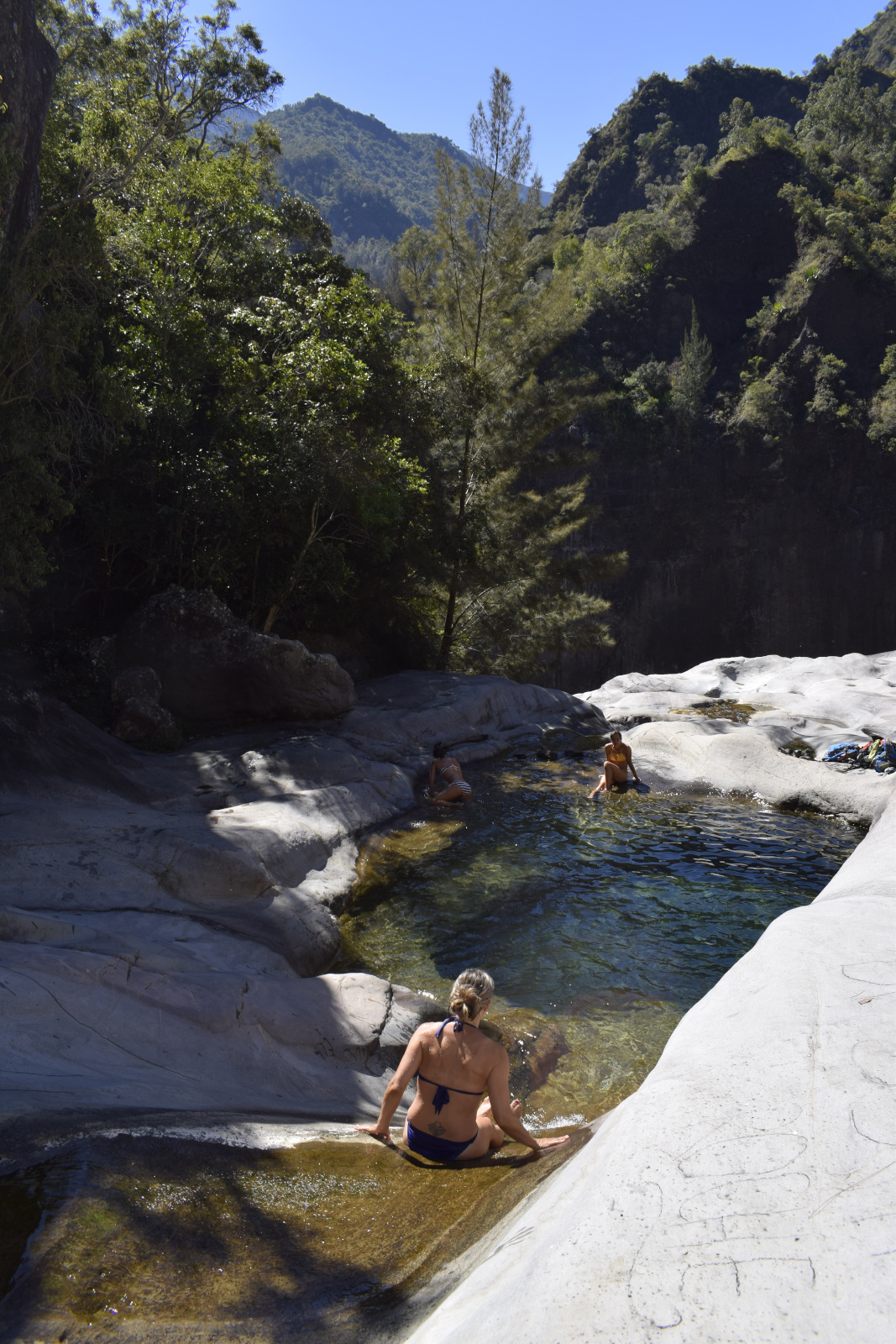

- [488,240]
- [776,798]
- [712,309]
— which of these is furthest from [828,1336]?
[712,309]

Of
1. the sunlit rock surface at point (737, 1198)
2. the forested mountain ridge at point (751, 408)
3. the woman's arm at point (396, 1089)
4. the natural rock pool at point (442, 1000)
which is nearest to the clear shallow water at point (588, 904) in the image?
the natural rock pool at point (442, 1000)

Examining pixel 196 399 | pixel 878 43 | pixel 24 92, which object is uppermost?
pixel 878 43

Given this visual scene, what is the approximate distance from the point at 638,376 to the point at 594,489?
7.06m

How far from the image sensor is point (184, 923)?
6.22m

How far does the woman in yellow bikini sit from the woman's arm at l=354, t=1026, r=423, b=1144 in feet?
28.4

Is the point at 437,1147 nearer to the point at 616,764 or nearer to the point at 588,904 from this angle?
the point at 588,904

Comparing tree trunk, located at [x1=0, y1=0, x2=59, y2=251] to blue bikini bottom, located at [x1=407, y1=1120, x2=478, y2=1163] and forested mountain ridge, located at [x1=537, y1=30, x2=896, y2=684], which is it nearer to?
blue bikini bottom, located at [x1=407, y1=1120, x2=478, y2=1163]

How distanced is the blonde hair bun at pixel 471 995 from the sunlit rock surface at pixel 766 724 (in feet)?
27.9

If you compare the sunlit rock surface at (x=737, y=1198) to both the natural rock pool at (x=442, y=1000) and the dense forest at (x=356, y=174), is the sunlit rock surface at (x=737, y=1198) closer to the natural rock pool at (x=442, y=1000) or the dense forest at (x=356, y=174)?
the natural rock pool at (x=442, y=1000)

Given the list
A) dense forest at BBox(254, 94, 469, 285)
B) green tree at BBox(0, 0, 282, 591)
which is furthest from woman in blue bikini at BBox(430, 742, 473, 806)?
dense forest at BBox(254, 94, 469, 285)

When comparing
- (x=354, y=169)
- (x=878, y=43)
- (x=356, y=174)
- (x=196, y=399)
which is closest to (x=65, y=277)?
(x=196, y=399)

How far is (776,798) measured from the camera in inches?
483

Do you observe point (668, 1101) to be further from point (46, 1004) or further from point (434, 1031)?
point (46, 1004)

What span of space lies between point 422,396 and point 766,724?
9.92m
